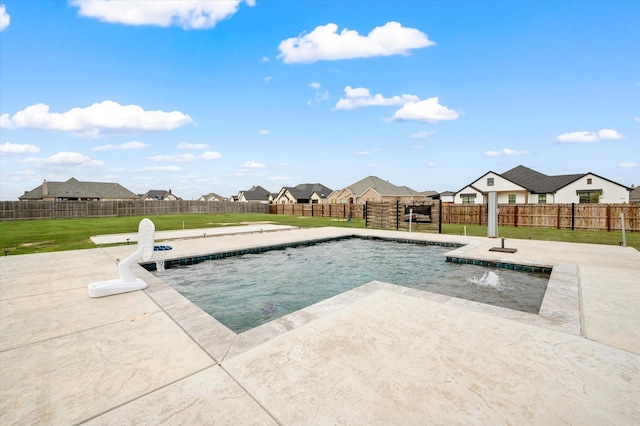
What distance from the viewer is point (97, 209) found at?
1221 inches

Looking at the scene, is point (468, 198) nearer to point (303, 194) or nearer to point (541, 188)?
point (541, 188)

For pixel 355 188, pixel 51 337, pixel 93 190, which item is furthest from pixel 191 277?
pixel 93 190

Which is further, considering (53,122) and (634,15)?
(53,122)

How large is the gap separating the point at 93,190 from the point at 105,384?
65665mm

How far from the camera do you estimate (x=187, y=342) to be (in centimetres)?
331

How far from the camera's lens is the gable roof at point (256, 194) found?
235ft

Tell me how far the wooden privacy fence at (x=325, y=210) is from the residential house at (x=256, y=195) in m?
27.6

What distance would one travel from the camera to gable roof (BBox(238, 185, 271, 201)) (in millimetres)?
71750

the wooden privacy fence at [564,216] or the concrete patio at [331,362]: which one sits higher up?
the wooden privacy fence at [564,216]

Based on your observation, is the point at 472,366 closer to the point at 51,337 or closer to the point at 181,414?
the point at 181,414

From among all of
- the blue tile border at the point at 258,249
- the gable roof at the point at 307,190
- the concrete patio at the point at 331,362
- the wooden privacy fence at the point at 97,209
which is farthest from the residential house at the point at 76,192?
the concrete patio at the point at 331,362

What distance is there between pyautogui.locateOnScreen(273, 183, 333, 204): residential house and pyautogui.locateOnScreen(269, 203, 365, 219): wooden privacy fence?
586 inches

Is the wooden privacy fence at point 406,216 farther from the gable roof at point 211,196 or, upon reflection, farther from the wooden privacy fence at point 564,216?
the gable roof at point 211,196

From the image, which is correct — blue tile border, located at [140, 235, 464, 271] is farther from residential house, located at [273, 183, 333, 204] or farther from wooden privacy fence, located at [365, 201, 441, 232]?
residential house, located at [273, 183, 333, 204]
